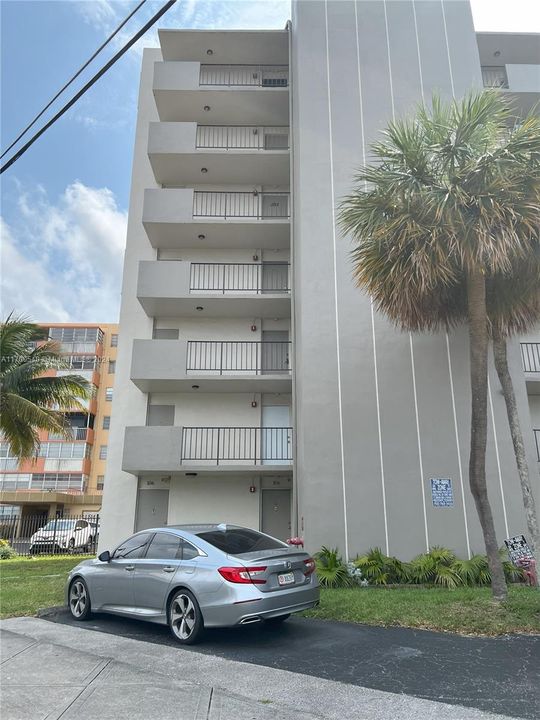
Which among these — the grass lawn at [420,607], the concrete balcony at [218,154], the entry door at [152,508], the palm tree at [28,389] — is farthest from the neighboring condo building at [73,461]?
the grass lawn at [420,607]

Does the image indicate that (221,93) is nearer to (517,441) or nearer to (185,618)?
(517,441)

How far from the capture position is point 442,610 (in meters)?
7.61

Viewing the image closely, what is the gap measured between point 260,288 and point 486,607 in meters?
12.2

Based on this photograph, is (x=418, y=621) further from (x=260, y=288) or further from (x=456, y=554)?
(x=260, y=288)

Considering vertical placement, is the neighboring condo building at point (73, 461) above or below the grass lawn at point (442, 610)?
above

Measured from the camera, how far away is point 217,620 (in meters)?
6.10

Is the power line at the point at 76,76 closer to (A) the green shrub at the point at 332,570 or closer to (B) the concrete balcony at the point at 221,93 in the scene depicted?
(A) the green shrub at the point at 332,570

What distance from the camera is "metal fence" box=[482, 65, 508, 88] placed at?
1952cm

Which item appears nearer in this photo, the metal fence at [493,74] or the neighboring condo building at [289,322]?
the neighboring condo building at [289,322]

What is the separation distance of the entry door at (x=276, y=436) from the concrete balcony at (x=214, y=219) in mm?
5758

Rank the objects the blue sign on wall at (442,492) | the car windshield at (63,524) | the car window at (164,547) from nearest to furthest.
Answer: the car window at (164,547) < the blue sign on wall at (442,492) < the car windshield at (63,524)

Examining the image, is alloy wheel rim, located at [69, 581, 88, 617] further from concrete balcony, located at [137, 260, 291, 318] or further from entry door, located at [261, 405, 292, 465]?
concrete balcony, located at [137, 260, 291, 318]

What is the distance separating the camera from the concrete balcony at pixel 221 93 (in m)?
18.2

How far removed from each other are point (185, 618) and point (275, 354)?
1123 cm
